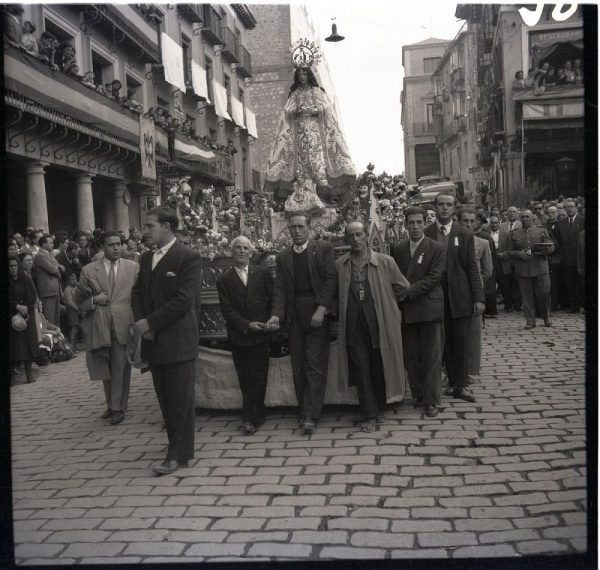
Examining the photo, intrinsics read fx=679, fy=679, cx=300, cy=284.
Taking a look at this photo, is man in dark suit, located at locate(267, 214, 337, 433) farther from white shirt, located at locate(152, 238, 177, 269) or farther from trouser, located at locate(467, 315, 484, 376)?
trouser, located at locate(467, 315, 484, 376)

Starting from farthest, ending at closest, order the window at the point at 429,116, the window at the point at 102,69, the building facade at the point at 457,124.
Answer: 1. the window at the point at 102,69
2. the window at the point at 429,116
3. the building facade at the point at 457,124

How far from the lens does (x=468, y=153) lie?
10773 mm

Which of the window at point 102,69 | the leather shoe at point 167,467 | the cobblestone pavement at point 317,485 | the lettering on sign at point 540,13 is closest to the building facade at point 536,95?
the lettering on sign at point 540,13

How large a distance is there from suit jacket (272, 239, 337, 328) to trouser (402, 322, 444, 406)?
873mm

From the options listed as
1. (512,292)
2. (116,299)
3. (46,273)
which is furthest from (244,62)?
(512,292)

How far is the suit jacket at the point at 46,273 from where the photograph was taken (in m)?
8.94

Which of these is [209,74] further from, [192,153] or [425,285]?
[425,285]

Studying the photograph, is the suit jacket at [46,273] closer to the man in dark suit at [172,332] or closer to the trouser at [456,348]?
the man in dark suit at [172,332]

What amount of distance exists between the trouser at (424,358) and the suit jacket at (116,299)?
8.38 ft

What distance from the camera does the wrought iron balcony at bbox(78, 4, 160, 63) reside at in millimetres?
11094

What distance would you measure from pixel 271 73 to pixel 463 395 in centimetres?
533

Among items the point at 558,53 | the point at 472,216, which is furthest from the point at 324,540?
the point at 472,216

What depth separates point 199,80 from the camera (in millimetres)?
10398

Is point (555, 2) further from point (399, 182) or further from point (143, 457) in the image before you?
point (399, 182)
